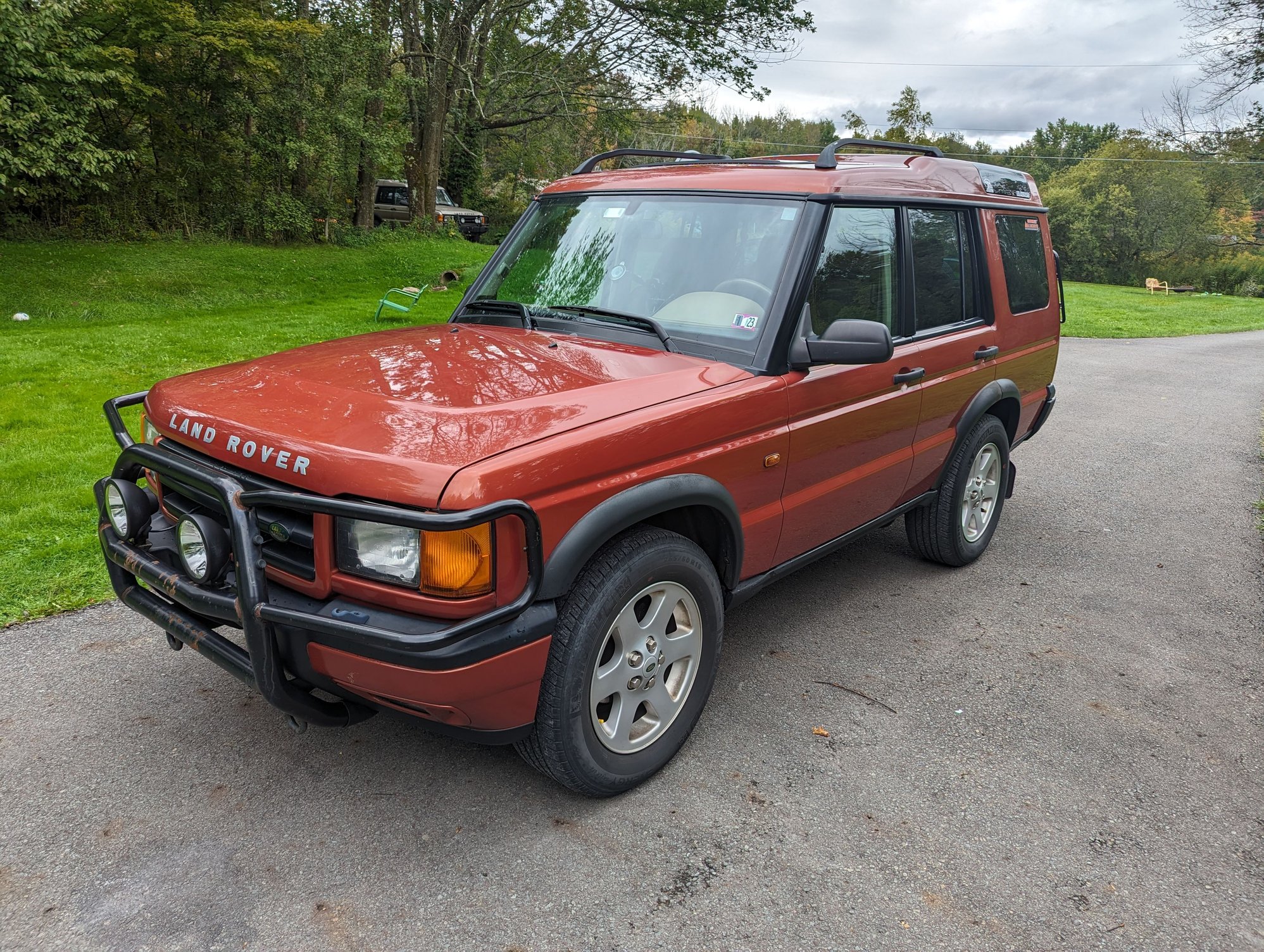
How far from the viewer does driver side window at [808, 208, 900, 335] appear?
11.7 feet

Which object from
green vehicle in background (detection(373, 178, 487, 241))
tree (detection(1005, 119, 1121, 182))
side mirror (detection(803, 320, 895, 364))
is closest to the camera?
side mirror (detection(803, 320, 895, 364))

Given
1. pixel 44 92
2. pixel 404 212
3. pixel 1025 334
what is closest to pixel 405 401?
pixel 1025 334

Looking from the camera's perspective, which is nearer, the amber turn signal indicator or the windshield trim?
the amber turn signal indicator

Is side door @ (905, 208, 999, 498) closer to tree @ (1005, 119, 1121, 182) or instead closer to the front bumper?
the front bumper

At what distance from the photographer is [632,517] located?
275cm

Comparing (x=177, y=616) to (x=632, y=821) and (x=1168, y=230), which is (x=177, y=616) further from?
(x=1168, y=230)

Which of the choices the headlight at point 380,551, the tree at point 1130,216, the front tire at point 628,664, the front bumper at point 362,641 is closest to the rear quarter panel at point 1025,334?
the front tire at point 628,664

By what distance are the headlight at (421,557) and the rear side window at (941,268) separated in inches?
104

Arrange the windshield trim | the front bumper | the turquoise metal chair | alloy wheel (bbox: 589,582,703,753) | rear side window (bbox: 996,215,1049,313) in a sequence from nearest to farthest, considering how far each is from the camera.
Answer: the front bumper
alloy wheel (bbox: 589,582,703,753)
the windshield trim
rear side window (bbox: 996,215,1049,313)
the turquoise metal chair

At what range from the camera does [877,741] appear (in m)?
3.46

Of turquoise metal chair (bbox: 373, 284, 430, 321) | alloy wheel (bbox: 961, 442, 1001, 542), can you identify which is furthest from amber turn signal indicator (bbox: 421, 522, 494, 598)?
turquoise metal chair (bbox: 373, 284, 430, 321)

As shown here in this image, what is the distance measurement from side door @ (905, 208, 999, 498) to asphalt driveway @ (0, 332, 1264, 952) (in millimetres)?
889

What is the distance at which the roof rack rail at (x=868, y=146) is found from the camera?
3732mm

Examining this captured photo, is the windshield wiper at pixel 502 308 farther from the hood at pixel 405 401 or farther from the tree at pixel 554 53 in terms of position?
the tree at pixel 554 53
